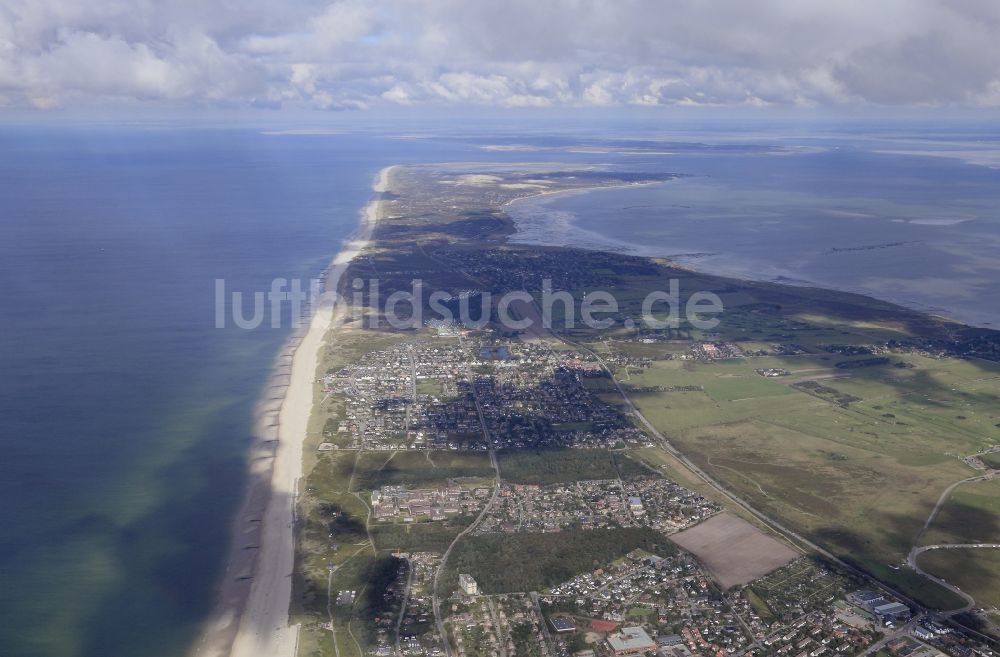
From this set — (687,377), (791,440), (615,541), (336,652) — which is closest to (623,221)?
(687,377)

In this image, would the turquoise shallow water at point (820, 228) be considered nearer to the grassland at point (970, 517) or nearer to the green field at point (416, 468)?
the grassland at point (970, 517)

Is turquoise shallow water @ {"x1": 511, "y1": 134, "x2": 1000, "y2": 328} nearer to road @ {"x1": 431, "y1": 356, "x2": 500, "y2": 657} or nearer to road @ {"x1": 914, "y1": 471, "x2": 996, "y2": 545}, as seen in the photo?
road @ {"x1": 914, "y1": 471, "x2": 996, "y2": 545}

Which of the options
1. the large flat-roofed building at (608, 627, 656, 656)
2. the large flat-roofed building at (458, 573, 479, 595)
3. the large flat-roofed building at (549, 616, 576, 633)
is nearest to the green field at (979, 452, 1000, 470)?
the large flat-roofed building at (608, 627, 656, 656)

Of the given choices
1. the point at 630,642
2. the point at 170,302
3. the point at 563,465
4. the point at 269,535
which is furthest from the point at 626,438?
the point at 170,302

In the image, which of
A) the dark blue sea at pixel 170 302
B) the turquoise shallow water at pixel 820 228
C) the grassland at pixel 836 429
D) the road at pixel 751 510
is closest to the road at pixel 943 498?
the grassland at pixel 836 429

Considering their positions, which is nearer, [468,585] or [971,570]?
[468,585]

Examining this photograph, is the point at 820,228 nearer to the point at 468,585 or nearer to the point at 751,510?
the point at 751,510

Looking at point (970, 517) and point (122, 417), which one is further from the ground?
point (970, 517)
